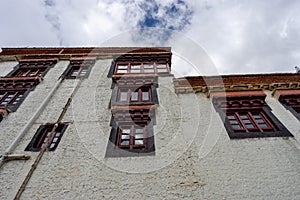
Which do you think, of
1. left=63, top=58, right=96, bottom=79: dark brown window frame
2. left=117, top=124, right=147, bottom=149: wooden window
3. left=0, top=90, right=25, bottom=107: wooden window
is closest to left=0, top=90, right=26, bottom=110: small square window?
left=0, top=90, right=25, bottom=107: wooden window

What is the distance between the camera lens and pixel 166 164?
6727mm

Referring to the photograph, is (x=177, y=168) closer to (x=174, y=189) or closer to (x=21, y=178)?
(x=174, y=189)

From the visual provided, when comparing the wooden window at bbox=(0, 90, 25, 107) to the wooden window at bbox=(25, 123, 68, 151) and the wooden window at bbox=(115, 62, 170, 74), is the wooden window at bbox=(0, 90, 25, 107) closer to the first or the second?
the wooden window at bbox=(25, 123, 68, 151)

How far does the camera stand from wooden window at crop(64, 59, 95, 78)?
11.8m

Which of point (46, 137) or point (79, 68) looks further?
point (79, 68)

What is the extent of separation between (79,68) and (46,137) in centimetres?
572

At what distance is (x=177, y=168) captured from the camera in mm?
6629

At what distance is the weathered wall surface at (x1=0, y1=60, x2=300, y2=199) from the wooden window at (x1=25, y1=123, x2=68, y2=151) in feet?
0.59

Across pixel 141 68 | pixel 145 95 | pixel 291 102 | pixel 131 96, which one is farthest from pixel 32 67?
pixel 291 102

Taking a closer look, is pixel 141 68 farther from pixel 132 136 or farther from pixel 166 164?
pixel 166 164

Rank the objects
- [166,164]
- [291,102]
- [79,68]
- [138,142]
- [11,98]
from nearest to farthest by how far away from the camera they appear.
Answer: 1. [166,164]
2. [138,142]
3. [291,102]
4. [11,98]
5. [79,68]

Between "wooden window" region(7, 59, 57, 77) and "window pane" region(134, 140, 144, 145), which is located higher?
"wooden window" region(7, 59, 57, 77)

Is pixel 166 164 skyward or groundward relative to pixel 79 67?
groundward

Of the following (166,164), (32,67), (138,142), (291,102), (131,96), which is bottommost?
(166,164)
